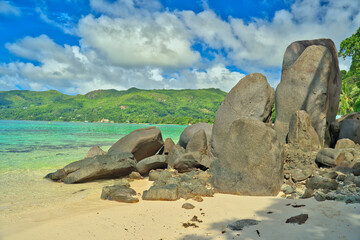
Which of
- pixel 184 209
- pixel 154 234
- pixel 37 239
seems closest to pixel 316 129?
pixel 184 209

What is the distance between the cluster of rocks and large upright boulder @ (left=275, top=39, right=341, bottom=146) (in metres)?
0.04

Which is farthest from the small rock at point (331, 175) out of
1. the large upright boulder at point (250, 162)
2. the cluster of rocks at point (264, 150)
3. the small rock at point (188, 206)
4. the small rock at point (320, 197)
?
the small rock at point (188, 206)

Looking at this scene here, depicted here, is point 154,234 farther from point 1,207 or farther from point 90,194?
point 1,207

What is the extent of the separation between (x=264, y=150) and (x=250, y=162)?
0.60 m

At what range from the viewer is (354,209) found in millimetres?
5383

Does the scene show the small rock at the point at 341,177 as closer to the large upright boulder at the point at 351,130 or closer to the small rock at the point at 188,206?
the large upright boulder at the point at 351,130

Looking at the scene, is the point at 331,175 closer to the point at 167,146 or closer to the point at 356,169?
the point at 356,169

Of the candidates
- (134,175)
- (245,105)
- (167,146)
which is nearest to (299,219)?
(245,105)

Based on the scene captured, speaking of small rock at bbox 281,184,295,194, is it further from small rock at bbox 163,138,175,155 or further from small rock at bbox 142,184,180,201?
small rock at bbox 163,138,175,155

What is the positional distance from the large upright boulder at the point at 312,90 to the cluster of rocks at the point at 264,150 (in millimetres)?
44

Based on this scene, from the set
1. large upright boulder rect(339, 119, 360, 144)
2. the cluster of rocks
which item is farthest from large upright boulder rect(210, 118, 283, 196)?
large upright boulder rect(339, 119, 360, 144)

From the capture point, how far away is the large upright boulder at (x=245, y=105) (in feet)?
41.3

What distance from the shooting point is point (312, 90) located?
40.8 feet

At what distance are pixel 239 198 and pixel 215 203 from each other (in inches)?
34.5
